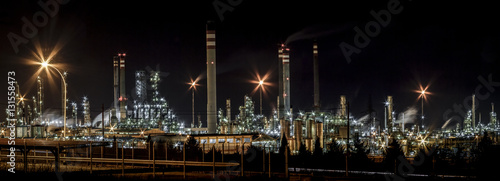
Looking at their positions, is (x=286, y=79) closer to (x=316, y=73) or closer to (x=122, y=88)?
(x=316, y=73)

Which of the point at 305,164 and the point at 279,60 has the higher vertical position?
the point at 279,60

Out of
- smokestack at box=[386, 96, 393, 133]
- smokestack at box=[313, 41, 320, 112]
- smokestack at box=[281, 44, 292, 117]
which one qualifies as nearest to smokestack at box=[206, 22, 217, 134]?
smokestack at box=[281, 44, 292, 117]

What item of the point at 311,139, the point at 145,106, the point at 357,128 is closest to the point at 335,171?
the point at 311,139

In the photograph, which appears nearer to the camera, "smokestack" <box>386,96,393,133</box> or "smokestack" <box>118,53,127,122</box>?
"smokestack" <box>386,96,393,133</box>

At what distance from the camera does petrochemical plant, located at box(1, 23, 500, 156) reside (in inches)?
1795

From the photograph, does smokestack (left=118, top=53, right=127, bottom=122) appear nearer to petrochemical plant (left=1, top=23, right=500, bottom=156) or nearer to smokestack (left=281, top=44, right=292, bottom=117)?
petrochemical plant (left=1, top=23, right=500, bottom=156)

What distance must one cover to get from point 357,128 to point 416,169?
43327 millimetres

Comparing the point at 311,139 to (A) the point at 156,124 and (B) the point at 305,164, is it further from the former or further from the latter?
(A) the point at 156,124

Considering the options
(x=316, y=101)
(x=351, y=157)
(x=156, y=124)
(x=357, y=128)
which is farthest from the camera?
(x=316, y=101)

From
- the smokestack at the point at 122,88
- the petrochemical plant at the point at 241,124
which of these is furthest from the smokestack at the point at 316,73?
the smokestack at the point at 122,88

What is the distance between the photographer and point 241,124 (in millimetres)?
67688

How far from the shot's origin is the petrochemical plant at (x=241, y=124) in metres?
45.6

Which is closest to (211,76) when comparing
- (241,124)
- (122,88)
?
(241,124)

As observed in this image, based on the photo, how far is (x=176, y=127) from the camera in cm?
7144
